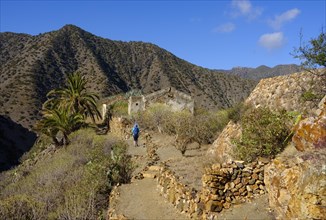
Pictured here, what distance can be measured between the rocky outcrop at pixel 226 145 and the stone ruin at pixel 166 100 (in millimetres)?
15554

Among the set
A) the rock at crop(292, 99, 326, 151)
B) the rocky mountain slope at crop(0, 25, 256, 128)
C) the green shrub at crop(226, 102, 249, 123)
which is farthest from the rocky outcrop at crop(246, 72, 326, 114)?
the rocky mountain slope at crop(0, 25, 256, 128)

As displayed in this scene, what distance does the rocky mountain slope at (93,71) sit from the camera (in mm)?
64375

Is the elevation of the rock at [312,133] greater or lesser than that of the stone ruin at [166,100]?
lesser

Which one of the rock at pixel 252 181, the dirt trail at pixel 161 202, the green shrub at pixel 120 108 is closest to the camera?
the dirt trail at pixel 161 202

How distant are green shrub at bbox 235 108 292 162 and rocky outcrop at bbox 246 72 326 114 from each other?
2.55 ft

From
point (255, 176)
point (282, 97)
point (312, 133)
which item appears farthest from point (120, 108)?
point (312, 133)

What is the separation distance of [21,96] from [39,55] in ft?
57.1

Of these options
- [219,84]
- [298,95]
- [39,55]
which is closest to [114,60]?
[39,55]

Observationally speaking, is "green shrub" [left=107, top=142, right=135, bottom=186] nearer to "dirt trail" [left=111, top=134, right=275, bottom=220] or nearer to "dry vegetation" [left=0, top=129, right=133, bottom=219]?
"dry vegetation" [left=0, top=129, right=133, bottom=219]

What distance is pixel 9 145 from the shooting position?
53.8 meters

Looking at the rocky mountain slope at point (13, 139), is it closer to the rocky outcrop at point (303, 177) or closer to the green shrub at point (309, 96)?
the green shrub at point (309, 96)

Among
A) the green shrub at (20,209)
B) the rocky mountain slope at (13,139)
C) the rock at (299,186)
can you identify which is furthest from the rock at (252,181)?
the rocky mountain slope at (13,139)

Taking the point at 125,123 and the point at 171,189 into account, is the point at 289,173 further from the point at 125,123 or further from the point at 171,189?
the point at 125,123

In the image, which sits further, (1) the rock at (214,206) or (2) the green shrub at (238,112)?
(2) the green shrub at (238,112)
